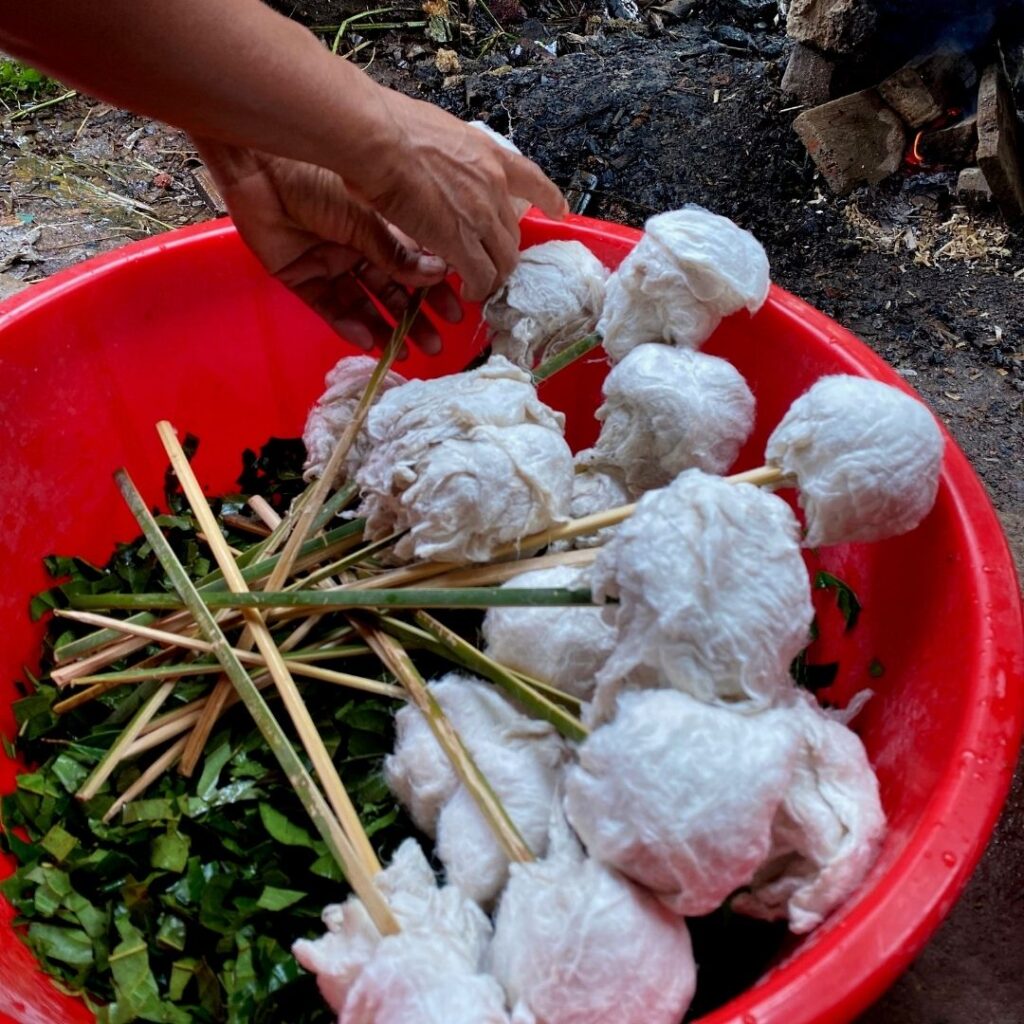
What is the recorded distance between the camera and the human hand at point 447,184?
128 centimetres

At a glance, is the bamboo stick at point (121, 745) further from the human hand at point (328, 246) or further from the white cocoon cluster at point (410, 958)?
the human hand at point (328, 246)

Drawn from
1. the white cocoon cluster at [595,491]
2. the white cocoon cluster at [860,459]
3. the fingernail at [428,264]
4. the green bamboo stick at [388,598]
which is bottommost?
the white cocoon cluster at [595,491]

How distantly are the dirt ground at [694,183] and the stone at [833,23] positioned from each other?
0.24m

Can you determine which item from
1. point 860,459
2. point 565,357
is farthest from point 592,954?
point 565,357

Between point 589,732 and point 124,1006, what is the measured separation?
2.16 feet

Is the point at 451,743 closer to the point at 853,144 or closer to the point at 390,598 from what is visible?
the point at 390,598

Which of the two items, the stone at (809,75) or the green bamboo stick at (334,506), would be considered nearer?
the green bamboo stick at (334,506)

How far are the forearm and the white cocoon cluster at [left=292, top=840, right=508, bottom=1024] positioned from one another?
35.1 inches

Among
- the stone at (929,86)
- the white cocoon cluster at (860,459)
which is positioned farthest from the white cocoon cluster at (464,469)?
the stone at (929,86)

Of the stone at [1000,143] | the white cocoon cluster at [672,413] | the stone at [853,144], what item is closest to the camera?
the white cocoon cluster at [672,413]

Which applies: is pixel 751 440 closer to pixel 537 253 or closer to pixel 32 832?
pixel 537 253

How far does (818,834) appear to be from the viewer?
3.36 feet

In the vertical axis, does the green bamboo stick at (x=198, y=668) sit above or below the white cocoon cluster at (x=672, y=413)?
below

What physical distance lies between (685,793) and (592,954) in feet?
0.60
